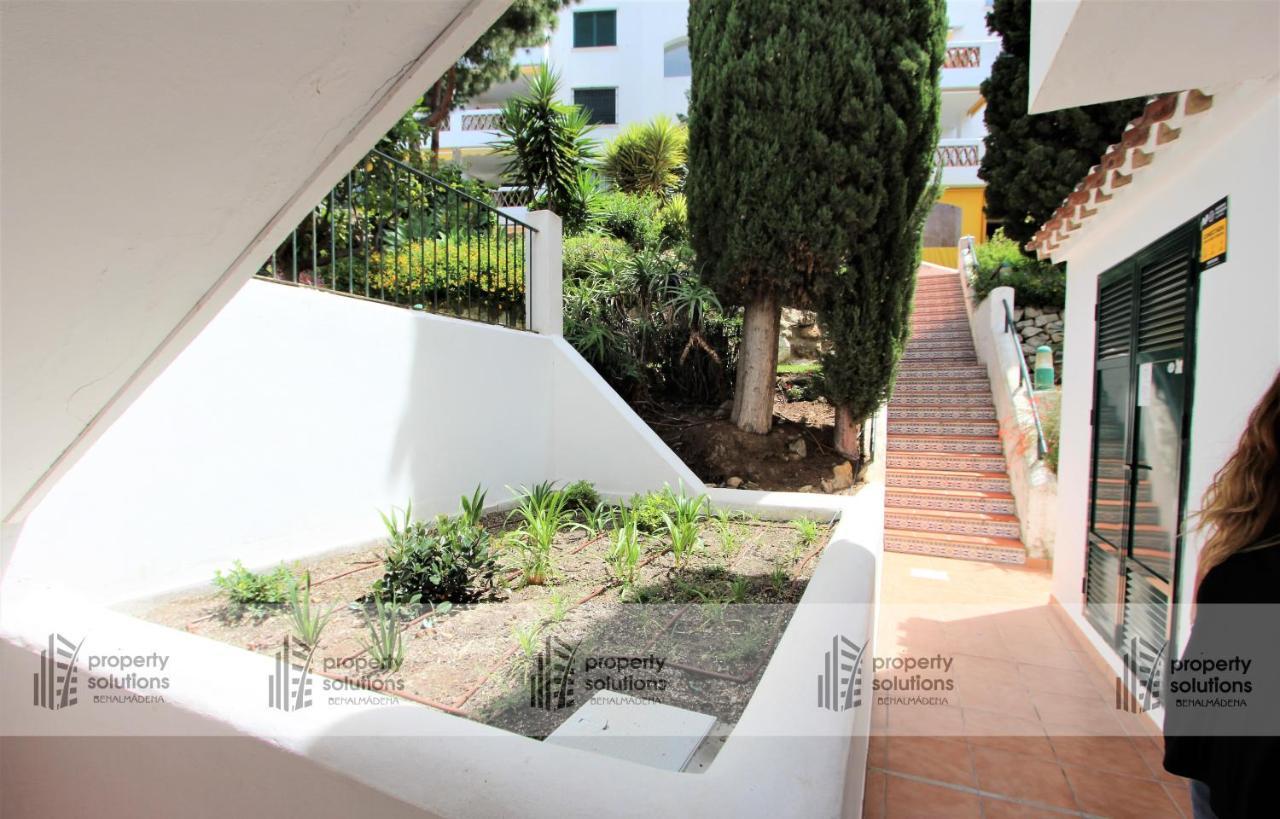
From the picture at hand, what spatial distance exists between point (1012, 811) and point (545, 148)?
34.4 feet

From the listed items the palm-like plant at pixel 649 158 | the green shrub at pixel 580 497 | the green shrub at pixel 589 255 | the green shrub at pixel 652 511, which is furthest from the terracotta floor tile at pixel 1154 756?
the palm-like plant at pixel 649 158

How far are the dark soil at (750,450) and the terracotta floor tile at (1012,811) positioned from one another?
13.0 ft

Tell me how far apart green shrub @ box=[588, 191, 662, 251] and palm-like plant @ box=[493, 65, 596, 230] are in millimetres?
378

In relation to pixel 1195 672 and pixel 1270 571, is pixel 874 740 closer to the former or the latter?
pixel 1195 672

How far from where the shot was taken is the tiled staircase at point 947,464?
21.7 feet

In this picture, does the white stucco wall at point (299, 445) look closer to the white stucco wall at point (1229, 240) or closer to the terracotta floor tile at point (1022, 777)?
the terracotta floor tile at point (1022, 777)

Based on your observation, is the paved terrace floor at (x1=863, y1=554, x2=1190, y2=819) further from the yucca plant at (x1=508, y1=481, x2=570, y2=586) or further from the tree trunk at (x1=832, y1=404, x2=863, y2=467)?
the tree trunk at (x1=832, y1=404, x2=863, y2=467)

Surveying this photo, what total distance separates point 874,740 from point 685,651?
4.02 ft

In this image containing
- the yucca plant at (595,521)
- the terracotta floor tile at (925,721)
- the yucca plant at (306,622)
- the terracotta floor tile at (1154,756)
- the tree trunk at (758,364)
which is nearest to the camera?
the yucca plant at (306,622)

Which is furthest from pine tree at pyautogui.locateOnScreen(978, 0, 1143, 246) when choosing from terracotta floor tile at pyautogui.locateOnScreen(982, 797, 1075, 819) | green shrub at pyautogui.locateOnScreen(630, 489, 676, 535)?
terracotta floor tile at pyautogui.locateOnScreen(982, 797, 1075, 819)

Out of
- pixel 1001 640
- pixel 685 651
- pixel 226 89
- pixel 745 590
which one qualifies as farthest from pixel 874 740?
pixel 226 89

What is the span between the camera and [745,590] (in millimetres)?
3312

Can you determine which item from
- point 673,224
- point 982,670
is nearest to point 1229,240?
point 982,670

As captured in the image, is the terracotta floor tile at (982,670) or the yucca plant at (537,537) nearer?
the yucca plant at (537,537)
